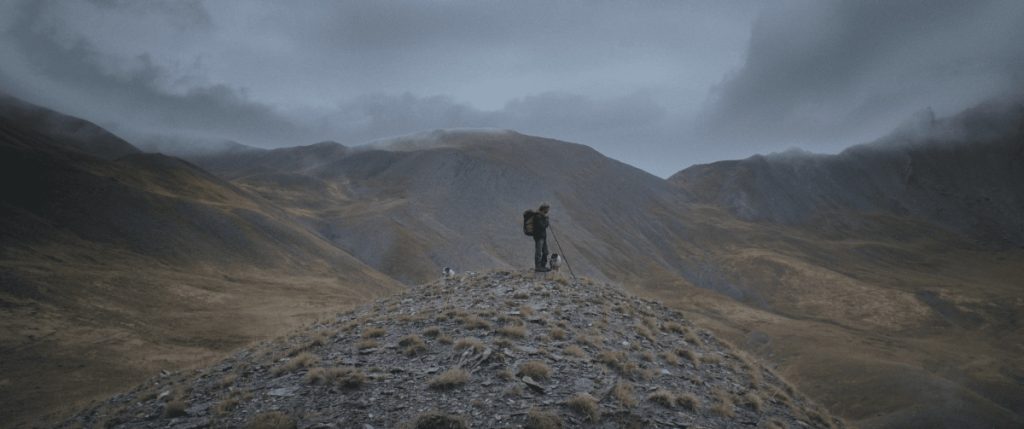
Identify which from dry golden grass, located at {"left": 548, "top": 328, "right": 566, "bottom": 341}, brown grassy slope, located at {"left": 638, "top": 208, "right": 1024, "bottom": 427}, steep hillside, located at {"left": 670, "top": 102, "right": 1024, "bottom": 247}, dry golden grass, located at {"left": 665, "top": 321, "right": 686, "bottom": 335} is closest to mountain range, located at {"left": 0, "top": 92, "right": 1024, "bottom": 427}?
brown grassy slope, located at {"left": 638, "top": 208, "right": 1024, "bottom": 427}

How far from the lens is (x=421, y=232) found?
3647 inches

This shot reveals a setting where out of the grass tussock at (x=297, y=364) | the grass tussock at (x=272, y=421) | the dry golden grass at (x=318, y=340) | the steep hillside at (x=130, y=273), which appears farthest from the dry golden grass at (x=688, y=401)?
the steep hillside at (x=130, y=273)

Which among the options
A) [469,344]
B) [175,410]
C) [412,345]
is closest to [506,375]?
[469,344]

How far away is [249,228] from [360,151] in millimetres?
93453

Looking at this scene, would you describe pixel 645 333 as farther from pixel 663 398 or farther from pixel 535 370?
pixel 535 370

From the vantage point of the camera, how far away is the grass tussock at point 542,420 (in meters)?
7.50

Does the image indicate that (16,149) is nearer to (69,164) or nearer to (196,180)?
(69,164)

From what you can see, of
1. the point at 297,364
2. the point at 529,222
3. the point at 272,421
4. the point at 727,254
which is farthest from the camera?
the point at 727,254

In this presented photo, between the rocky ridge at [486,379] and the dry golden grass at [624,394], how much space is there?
4 centimetres

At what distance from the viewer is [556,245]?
312ft

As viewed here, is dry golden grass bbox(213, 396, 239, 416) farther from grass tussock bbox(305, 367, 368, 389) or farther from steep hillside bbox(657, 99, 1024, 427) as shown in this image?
steep hillside bbox(657, 99, 1024, 427)

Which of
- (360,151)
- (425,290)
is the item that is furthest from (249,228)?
(360,151)

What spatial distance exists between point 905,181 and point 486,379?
214m

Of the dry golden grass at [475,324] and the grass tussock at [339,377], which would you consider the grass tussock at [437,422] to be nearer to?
the grass tussock at [339,377]
